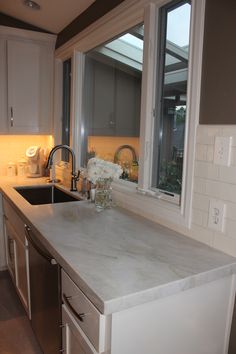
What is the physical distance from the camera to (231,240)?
3.96ft

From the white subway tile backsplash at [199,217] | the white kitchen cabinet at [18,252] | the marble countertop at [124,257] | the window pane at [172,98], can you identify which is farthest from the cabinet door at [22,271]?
the white subway tile backsplash at [199,217]

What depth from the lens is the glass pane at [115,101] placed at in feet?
6.70

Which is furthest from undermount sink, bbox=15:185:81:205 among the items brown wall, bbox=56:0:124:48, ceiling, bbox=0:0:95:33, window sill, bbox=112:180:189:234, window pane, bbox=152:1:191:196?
ceiling, bbox=0:0:95:33

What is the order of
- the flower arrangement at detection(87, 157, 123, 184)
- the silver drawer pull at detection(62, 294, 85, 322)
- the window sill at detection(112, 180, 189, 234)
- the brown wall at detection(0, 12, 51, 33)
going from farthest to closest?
1. the brown wall at detection(0, 12, 51, 33)
2. the flower arrangement at detection(87, 157, 123, 184)
3. the window sill at detection(112, 180, 189, 234)
4. the silver drawer pull at detection(62, 294, 85, 322)

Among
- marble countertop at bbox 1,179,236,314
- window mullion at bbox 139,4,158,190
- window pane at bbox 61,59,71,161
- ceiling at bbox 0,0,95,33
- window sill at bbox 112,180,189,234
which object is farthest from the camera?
window pane at bbox 61,59,71,161

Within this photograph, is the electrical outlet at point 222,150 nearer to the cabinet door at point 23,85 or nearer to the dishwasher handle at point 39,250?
the dishwasher handle at point 39,250

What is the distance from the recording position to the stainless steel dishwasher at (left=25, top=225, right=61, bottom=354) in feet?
4.44

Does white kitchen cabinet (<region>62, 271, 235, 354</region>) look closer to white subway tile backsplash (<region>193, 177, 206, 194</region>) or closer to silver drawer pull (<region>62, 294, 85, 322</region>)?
silver drawer pull (<region>62, 294, 85, 322</region>)

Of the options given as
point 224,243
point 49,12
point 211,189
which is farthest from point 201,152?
point 49,12

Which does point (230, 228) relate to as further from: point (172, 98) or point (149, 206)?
point (172, 98)

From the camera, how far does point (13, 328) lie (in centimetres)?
210

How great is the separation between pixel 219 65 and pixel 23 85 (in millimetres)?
2149

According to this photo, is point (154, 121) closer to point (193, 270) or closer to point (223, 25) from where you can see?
point (223, 25)

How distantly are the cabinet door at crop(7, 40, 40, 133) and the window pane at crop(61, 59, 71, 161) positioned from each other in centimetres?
26
